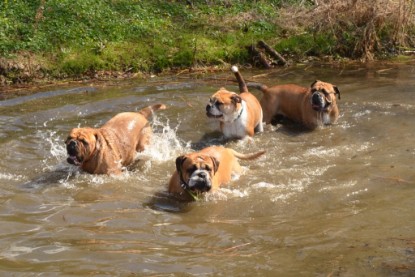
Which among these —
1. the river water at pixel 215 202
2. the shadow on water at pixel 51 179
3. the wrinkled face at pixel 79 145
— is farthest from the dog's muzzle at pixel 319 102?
the shadow on water at pixel 51 179

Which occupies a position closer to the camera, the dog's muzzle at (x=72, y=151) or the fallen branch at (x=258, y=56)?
the dog's muzzle at (x=72, y=151)

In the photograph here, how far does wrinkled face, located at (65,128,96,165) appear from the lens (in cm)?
729

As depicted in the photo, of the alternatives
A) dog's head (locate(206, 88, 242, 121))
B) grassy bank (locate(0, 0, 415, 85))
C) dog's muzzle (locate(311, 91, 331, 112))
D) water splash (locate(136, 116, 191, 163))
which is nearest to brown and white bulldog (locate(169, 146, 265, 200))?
water splash (locate(136, 116, 191, 163))

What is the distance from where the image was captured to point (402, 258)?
4.70 m

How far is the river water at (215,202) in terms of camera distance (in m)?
4.81

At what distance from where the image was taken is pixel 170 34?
49.9 ft

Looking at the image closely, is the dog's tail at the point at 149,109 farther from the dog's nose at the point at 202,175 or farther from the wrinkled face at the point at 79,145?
the dog's nose at the point at 202,175

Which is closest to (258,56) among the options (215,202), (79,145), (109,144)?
(109,144)

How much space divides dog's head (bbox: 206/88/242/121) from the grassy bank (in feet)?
16.1

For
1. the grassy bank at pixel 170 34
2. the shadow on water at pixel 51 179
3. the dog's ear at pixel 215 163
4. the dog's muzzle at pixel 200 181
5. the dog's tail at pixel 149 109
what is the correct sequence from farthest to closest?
the grassy bank at pixel 170 34 < the dog's tail at pixel 149 109 < the shadow on water at pixel 51 179 < the dog's ear at pixel 215 163 < the dog's muzzle at pixel 200 181

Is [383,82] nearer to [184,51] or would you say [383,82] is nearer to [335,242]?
[184,51]

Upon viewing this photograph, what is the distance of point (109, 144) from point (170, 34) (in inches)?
313

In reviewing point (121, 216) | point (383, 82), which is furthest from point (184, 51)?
point (121, 216)

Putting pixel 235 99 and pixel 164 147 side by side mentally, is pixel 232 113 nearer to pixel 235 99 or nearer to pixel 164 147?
pixel 235 99
